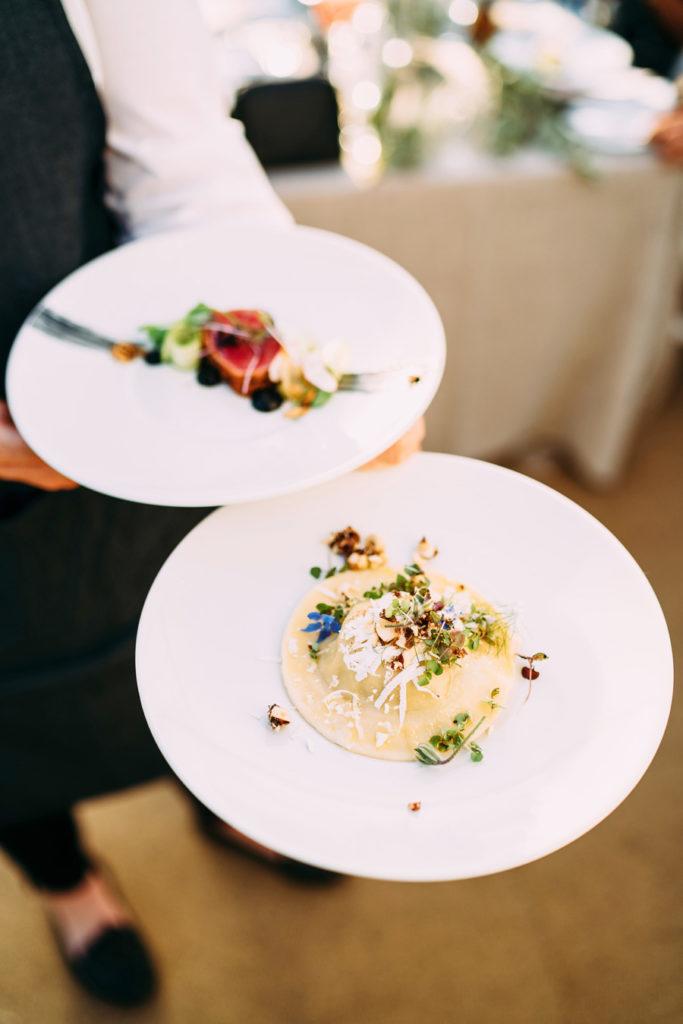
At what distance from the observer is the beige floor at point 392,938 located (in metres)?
1.69

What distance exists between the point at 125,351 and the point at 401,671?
60 cm

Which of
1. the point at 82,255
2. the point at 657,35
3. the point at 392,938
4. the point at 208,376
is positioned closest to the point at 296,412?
the point at 208,376

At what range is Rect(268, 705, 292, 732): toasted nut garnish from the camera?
2.65 ft

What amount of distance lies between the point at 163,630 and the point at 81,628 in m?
0.60

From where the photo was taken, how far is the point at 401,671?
0.85m

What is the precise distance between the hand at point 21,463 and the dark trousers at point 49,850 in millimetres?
937

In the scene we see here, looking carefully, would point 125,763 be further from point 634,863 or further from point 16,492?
point 634,863

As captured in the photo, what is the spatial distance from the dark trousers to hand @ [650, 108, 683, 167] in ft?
7.40

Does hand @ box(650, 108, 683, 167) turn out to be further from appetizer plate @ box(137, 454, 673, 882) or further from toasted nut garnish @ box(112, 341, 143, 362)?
toasted nut garnish @ box(112, 341, 143, 362)

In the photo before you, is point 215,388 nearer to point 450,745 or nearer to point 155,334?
point 155,334

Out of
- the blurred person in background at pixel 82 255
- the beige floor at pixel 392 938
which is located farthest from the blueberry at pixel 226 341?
the beige floor at pixel 392 938

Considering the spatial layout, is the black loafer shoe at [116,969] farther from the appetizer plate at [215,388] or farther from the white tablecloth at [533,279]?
the white tablecloth at [533,279]

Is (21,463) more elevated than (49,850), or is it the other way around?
(21,463)

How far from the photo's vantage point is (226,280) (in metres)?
1.20
